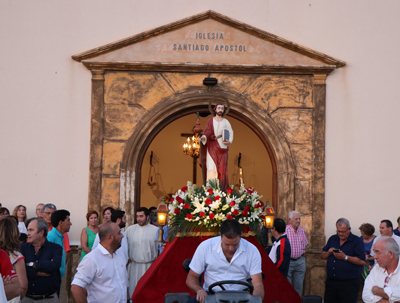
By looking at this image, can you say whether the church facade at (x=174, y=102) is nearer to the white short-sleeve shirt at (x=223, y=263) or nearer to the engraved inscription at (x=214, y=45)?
the engraved inscription at (x=214, y=45)

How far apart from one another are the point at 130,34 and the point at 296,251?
17.5ft

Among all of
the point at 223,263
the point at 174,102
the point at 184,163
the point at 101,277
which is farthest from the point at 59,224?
the point at 184,163

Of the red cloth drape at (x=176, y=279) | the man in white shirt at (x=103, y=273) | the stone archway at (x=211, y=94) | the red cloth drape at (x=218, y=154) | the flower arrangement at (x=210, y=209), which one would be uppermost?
the stone archway at (x=211, y=94)

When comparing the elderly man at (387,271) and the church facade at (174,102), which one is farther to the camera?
the church facade at (174,102)

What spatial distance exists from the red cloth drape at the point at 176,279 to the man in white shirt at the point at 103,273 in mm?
1395

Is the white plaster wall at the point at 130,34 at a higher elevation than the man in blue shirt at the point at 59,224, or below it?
higher

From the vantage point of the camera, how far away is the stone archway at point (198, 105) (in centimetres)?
995

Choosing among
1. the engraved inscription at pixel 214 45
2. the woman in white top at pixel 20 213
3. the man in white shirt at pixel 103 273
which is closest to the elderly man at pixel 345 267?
the man in white shirt at pixel 103 273

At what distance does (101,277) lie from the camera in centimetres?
463

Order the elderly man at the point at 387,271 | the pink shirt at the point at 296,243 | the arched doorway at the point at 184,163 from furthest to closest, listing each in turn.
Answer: the arched doorway at the point at 184,163, the pink shirt at the point at 296,243, the elderly man at the point at 387,271

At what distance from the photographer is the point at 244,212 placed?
21.9 feet

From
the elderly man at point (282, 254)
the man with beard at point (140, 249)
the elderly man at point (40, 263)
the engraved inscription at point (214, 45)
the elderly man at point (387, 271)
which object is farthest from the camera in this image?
the engraved inscription at point (214, 45)

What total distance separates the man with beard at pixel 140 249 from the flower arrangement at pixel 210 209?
958 mm

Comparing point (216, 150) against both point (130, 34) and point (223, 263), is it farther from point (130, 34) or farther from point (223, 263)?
point (130, 34)
